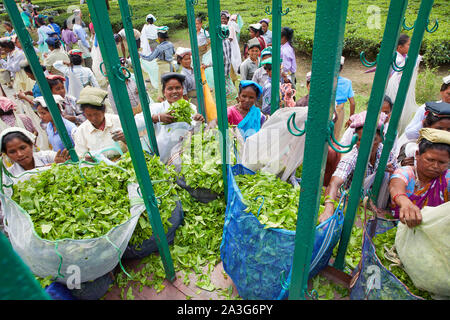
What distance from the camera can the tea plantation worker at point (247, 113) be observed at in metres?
3.51

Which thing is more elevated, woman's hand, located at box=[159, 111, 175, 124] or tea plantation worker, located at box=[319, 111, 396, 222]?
woman's hand, located at box=[159, 111, 175, 124]

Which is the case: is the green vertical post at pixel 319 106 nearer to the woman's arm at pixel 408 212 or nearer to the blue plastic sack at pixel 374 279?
the blue plastic sack at pixel 374 279

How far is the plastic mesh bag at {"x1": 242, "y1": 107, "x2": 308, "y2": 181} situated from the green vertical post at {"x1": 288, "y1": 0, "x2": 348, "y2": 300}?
1.14m

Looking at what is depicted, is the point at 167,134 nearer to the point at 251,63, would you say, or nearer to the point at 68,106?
the point at 68,106

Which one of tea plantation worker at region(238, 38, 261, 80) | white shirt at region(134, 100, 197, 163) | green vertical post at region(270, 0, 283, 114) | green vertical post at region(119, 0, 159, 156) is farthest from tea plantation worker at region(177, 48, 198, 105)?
green vertical post at region(119, 0, 159, 156)

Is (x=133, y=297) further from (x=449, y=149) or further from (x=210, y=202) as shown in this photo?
(x=449, y=149)

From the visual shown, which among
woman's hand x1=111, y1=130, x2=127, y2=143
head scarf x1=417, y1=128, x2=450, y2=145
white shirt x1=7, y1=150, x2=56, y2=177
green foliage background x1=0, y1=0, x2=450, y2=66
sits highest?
head scarf x1=417, y1=128, x2=450, y2=145

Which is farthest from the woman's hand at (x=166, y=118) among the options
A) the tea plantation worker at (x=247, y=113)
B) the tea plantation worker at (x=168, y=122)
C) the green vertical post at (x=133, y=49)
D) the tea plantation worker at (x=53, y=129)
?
the tea plantation worker at (x=53, y=129)

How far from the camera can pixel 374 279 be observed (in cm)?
190

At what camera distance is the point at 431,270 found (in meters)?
1.73

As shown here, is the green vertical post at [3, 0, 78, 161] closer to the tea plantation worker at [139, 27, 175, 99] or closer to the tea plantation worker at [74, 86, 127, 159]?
the tea plantation worker at [74, 86, 127, 159]

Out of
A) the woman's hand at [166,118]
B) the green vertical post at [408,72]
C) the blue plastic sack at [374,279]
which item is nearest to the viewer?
the blue plastic sack at [374,279]

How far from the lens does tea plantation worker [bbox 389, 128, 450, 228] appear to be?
2078 mm

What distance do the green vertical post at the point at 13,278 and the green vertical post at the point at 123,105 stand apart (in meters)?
Result: 1.46
